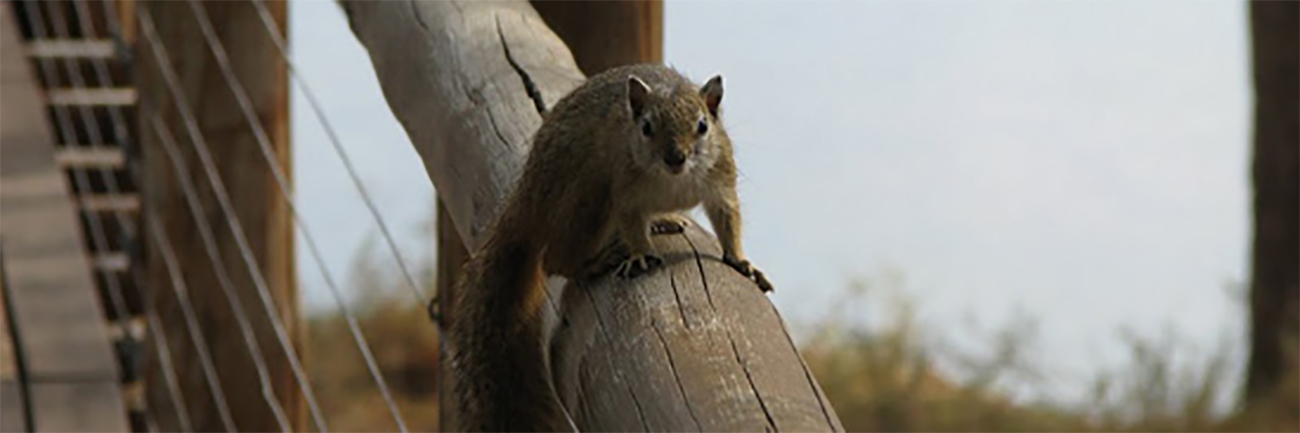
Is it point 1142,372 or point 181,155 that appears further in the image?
point 1142,372

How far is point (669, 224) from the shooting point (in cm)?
151

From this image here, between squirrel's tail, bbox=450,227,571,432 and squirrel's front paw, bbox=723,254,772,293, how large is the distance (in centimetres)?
12

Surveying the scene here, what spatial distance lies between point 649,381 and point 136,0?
6.42ft

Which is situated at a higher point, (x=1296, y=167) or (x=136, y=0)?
(x=136, y=0)

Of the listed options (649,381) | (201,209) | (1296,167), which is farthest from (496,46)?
(1296,167)

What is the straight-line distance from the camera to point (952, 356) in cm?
552

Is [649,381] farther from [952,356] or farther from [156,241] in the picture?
[952,356]

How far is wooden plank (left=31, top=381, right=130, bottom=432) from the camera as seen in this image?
7.00ft

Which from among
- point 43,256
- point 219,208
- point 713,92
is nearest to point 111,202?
point 219,208

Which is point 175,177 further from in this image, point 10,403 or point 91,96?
point 10,403

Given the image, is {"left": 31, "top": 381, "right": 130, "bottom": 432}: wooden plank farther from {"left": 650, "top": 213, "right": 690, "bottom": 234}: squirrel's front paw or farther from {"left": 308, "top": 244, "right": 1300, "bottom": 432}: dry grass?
{"left": 308, "top": 244, "right": 1300, "bottom": 432}: dry grass

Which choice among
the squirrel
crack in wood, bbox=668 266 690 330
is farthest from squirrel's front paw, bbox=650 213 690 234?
crack in wood, bbox=668 266 690 330

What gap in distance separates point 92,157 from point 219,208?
374mm

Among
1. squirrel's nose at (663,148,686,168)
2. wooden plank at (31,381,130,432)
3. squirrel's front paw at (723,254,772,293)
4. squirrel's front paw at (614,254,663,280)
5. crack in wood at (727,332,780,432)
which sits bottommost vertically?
wooden plank at (31,381,130,432)
